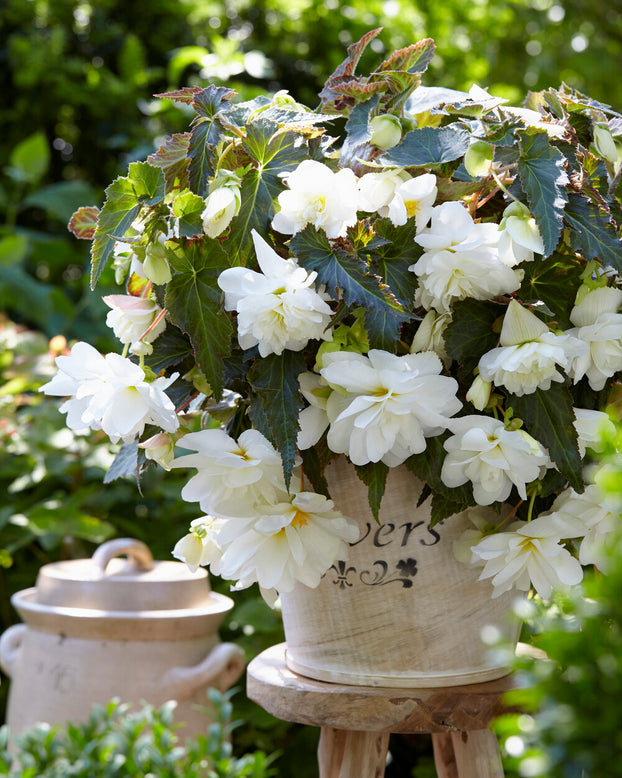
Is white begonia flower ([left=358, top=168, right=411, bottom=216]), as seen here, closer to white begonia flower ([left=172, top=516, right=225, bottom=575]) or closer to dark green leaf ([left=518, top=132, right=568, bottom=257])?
dark green leaf ([left=518, top=132, right=568, bottom=257])

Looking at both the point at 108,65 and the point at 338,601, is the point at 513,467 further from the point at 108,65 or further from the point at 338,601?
the point at 108,65

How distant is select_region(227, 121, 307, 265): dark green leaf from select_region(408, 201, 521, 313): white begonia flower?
0.13 m

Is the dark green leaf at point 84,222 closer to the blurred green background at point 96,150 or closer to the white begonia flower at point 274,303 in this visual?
the white begonia flower at point 274,303

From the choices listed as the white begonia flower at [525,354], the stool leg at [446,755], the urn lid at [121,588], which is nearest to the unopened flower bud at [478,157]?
the white begonia flower at [525,354]

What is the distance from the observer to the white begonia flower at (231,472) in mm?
627

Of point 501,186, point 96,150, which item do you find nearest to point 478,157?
point 501,186

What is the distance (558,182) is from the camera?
2.04ft

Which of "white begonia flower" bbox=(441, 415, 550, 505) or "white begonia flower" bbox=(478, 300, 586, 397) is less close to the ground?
"white begonia flower" bbox=(478, 300, 586, 397)

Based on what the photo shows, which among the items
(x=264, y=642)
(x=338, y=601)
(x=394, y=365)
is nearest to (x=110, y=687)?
(x=264, y=642)

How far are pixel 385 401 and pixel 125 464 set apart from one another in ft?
0.86

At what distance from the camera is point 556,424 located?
0.64 metres

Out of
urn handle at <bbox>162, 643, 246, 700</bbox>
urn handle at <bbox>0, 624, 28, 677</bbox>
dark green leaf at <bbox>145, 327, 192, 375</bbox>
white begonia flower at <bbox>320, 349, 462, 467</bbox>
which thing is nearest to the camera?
white begonia flower at <bbox>320, 349, 462, 467</bbox>

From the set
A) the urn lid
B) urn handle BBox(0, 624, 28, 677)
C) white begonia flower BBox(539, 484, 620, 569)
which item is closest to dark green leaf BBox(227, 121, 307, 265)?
white begonia flower BBox(539, 484, 620, 569)

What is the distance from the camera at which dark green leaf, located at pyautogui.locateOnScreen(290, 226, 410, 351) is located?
610 mm
